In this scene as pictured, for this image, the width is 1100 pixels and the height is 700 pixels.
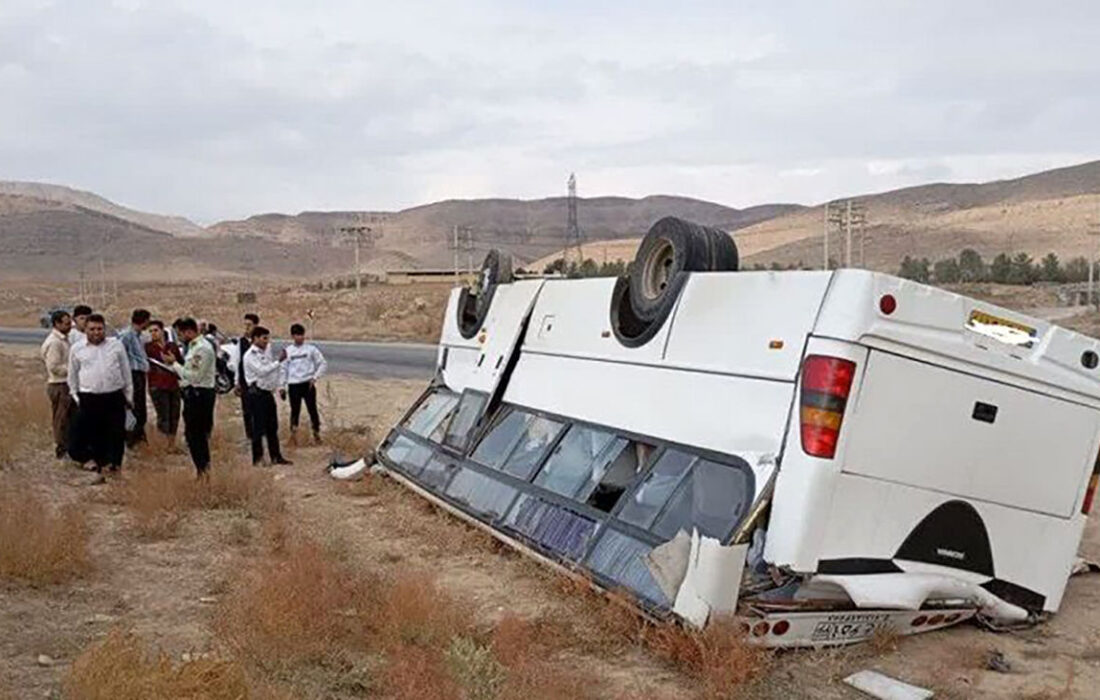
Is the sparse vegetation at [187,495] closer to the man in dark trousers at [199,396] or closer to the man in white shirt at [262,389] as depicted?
the man in dark trousers at [199,396]

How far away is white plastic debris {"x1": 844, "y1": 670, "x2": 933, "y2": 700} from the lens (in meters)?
4.82

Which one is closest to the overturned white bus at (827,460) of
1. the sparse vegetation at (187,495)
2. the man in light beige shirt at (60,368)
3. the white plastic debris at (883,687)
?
the white plastic debris at (883,687)

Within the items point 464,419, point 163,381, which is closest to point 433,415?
point 464,419

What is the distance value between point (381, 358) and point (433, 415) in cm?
2162

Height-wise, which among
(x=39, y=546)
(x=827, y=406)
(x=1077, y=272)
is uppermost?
(x=827, y=406)

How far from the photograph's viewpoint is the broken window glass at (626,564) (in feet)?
17.9

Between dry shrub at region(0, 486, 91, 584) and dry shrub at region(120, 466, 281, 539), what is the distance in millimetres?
1040

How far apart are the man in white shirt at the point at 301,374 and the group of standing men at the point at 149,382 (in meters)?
0.01

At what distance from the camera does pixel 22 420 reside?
1495cm

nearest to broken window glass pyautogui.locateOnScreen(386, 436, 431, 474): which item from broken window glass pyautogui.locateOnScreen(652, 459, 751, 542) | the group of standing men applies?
the group of standing men

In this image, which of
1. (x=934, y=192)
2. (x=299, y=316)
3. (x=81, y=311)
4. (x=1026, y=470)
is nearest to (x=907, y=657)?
(x=1026, y=470)

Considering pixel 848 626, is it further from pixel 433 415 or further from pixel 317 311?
pixel 317 311

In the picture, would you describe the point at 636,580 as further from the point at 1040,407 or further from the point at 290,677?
the point at 1040,407

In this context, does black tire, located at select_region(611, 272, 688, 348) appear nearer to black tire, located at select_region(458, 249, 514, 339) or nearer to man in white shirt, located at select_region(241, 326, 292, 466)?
black tire, located at select_region(458, 249, 514, 339)
